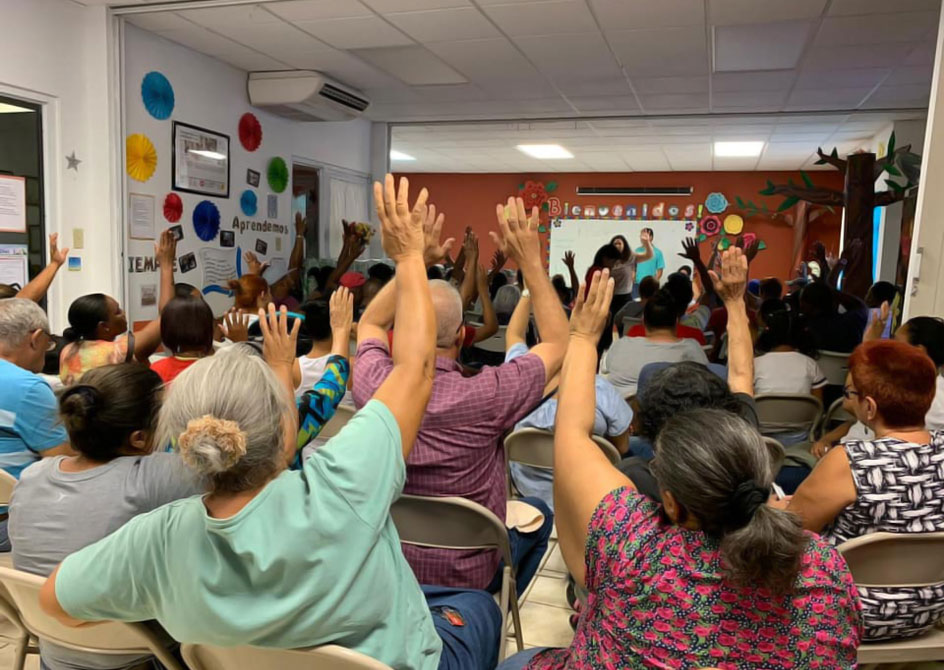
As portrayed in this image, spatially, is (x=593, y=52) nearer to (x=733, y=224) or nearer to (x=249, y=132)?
(x=249, y=132)

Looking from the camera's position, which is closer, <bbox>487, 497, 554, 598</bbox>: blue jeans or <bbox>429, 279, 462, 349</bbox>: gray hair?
<bbox>429, 279, 462, 349</bbox>: gray hair

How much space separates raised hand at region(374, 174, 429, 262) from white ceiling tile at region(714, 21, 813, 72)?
3.92 m

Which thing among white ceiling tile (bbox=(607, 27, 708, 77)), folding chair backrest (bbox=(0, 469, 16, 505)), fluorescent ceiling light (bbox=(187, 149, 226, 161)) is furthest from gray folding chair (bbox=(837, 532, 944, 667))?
fluorescent ceiling light (bbox=(187, 149, 226, 161))

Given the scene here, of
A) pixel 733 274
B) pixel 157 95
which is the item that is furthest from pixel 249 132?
pixel 733 274

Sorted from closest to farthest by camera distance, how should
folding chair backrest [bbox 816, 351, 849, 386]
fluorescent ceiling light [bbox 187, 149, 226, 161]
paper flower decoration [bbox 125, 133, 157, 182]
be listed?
folding chair backrest [bbox 816, 351, 849, 386], paper flower decoration [bbox 125, 133, 157, 182], fluorescent ceiling light [bbox 187, 149, 226, 161]

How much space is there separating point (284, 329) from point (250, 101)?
499cm

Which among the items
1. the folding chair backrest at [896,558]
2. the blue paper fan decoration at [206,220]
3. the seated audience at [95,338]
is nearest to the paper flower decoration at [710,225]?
the blue paper fan decoration at [206,220]

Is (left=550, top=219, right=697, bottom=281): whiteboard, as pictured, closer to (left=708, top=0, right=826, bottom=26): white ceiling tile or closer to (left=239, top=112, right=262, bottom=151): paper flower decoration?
(left=239, top=112, right=262, bottom=151): paper flower decoration

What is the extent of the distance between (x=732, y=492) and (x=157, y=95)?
5350mm

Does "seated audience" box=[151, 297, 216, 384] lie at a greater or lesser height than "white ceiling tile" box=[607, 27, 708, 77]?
lesser

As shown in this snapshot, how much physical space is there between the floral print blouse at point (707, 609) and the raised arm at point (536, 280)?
0.88m

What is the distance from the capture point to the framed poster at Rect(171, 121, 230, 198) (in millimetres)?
5379

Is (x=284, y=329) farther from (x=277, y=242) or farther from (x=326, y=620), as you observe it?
(x=277, y=242)

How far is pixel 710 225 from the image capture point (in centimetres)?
1244
